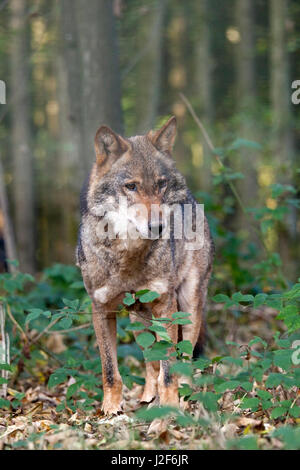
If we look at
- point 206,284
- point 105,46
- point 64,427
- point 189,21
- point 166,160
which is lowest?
point 64,427

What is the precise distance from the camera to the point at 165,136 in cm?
557

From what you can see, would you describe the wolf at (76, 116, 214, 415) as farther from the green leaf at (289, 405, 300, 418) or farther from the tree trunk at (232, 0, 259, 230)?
the tree trunk at (232, 0, 259, 230)

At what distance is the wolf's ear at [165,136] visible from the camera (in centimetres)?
551

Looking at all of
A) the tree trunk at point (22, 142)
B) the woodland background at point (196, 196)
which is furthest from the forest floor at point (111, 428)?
the tree trunk at point (22, 142)

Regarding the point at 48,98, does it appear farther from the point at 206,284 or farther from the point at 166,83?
the point at 206,284

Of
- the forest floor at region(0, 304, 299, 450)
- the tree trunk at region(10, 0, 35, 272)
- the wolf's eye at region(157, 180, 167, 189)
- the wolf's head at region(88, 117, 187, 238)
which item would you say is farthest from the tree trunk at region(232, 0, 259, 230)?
the forest floor at region(0, 304, 299, 450)

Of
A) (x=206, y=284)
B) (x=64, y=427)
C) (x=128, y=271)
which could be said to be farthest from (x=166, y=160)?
(x=64, y=427)

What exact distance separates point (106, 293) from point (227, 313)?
374 centimetres

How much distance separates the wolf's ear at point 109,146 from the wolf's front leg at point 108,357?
134 centimetres

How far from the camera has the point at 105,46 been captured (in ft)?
25.3

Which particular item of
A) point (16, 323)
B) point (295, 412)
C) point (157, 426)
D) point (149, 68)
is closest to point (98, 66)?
point (16, 323)

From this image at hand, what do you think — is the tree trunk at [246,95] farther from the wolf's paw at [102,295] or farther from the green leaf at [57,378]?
the green leaf at [57,378]

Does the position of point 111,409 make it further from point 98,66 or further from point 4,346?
point 98,66
